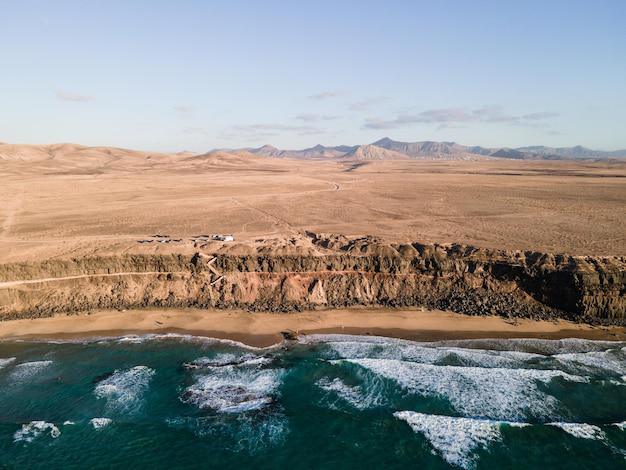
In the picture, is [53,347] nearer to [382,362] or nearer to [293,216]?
[382,362]

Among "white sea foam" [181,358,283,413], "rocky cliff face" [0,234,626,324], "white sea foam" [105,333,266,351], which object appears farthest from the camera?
"rocky cliff face" [0,234,626,324]

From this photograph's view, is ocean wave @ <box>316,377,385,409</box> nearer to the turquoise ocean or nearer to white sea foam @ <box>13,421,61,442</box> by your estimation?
the turquoise ocean

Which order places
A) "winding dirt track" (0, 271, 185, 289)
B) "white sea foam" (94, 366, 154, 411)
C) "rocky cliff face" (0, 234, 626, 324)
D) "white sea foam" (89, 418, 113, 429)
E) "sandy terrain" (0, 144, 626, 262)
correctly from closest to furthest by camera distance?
"white sea foam" (89, 418, 113, 429) → "white sea foam" (94, 366, 154, 411) → "rocky cliff face" (0, 234, 626, 324) → "winding dirt track" (0, 271, 185, 289) → "sandy terrain" (0, 144, 626, 262)

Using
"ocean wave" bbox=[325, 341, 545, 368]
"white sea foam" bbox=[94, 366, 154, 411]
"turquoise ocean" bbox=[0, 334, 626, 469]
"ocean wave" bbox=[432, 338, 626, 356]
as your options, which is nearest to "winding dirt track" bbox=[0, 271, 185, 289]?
"turquoise ocean" bbox=[0, 334, 626, 469]

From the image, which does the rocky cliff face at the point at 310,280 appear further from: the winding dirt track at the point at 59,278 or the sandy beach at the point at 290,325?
the sandy beach at the point at 290,325

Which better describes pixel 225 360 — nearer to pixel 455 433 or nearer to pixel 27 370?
pixel 27 370

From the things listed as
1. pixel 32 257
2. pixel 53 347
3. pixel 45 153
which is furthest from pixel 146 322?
pixel 45 153
